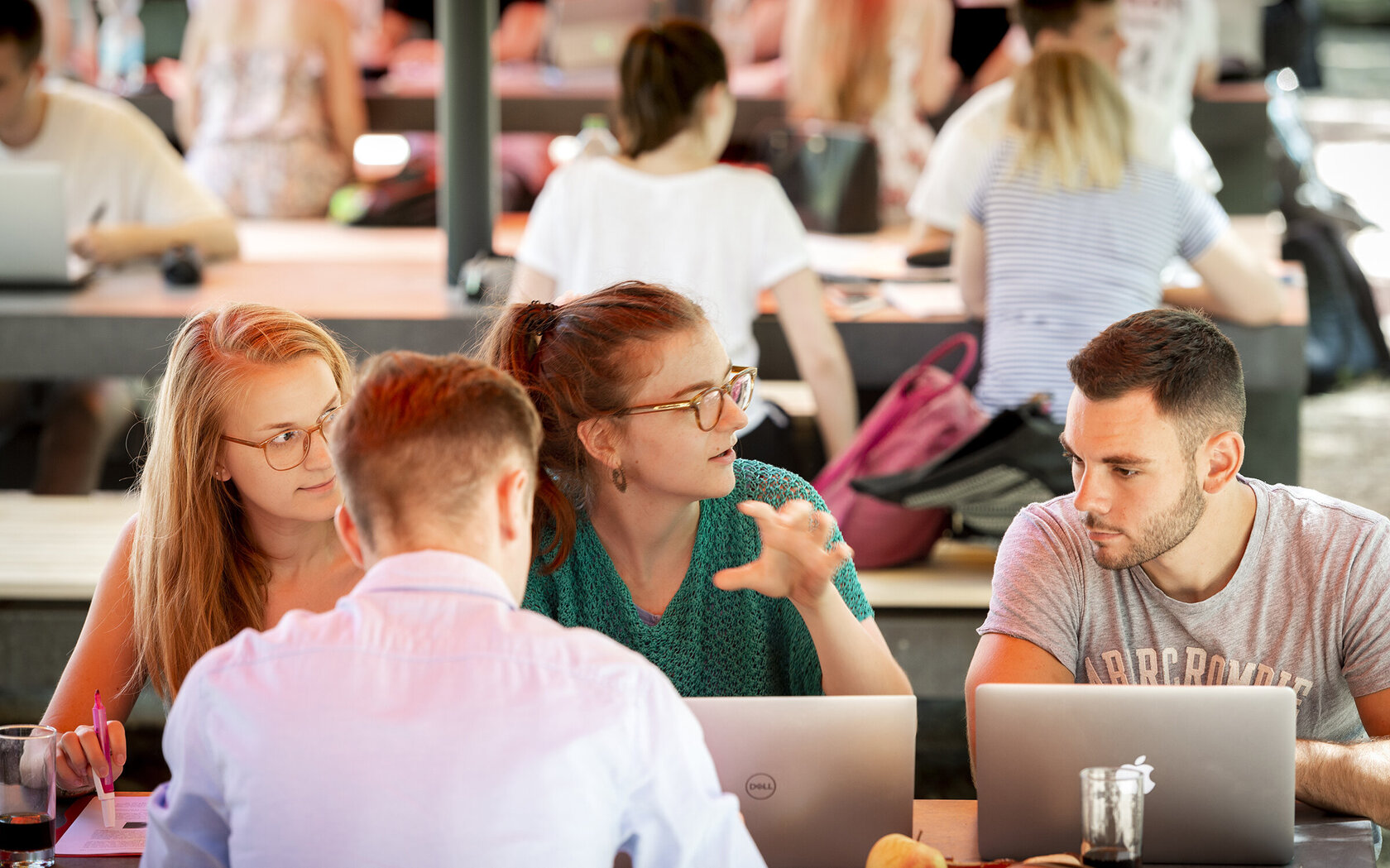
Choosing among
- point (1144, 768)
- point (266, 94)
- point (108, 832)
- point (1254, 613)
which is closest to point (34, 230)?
point (266, 94)

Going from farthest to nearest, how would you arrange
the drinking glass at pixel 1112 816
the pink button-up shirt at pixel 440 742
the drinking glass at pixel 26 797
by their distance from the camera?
the drinking glass at pixel 26 797 → the drinking glass at pixel 1112 816 → the pink button-up shirt at pixel 440 742

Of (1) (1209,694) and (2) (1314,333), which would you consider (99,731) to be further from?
(2) (1314,333)

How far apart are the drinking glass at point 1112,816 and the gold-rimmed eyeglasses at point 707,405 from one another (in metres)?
0.61

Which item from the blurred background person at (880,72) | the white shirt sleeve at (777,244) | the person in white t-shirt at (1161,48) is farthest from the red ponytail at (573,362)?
the person in white t-shirt at (1161,48)

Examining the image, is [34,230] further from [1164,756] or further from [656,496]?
[1164,756]

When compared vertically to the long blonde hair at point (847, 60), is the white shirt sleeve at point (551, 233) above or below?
below

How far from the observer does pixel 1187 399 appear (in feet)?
5.63

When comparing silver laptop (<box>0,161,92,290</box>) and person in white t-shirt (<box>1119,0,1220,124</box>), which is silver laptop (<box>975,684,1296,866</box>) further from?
person in white t-shirt (<box>1119,0,1220,124</box>)

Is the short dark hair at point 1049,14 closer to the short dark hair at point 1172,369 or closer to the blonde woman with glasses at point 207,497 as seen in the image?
the short dark hair at point 1172,369

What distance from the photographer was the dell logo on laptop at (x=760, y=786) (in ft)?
4.46

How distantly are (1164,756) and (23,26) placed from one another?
3243mm

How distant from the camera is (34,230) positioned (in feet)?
11.4

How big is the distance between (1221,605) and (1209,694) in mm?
406

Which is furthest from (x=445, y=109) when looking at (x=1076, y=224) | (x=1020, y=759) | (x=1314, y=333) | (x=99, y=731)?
(x=1314, y=333)
